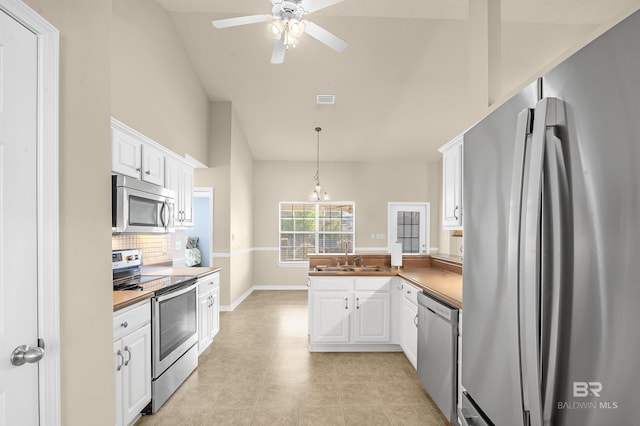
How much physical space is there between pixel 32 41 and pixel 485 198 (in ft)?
5.44

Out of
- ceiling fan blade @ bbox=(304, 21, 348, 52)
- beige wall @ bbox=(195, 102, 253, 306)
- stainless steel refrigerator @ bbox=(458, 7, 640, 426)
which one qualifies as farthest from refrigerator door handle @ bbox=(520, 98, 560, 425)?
beige wall @ bbox=(195, 102, 253, 306)

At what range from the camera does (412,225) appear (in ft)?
25.5

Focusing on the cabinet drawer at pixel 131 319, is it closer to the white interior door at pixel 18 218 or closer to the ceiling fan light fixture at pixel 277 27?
the white interior door at pixel 18 218

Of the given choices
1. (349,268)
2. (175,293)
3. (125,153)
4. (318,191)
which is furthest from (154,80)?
(349,268)

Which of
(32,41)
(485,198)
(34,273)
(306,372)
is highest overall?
(32,41)

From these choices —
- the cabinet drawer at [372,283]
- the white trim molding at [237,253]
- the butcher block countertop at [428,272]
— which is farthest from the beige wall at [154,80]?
the cabinet drawer at [372,283]

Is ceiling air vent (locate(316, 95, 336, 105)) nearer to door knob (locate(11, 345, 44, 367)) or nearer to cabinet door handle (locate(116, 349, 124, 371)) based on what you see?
cabinet door handle (locate(116, 349, 124, 371))

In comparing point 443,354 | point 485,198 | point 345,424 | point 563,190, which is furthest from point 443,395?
point 563,190

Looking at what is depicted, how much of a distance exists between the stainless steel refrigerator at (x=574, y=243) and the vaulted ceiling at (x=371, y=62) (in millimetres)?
2418

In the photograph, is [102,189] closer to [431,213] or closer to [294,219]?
[294,219]

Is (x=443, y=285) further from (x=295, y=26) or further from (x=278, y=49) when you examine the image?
(x=278, y=49)

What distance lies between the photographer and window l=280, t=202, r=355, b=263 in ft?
25.0

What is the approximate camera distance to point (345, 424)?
233 centimetres

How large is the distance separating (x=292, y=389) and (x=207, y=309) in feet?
4.38
